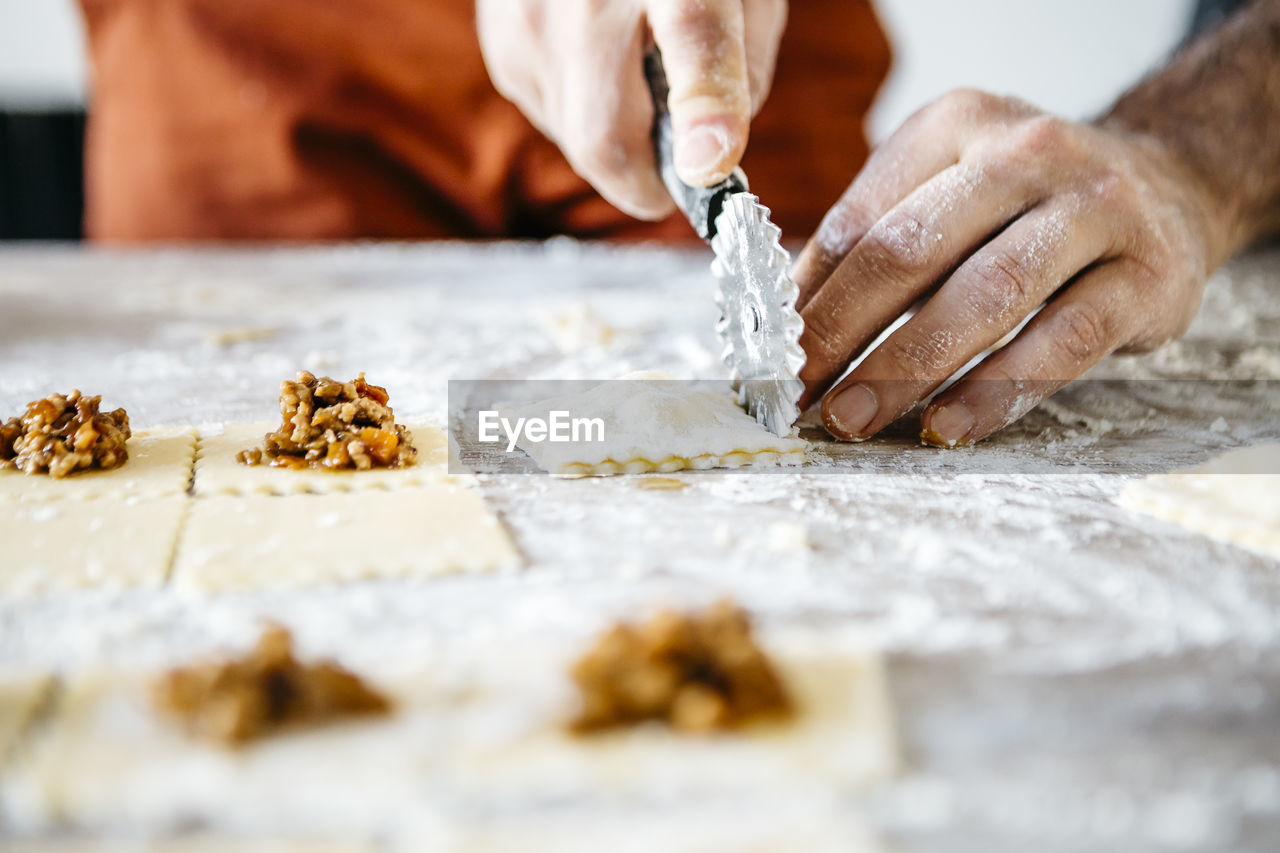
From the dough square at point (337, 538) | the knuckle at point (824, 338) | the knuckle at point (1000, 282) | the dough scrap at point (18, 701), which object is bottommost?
the dough scrap at point (18, 701)

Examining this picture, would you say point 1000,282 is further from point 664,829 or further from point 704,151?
point 664,829

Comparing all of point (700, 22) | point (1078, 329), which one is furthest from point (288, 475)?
point (1078, 329)

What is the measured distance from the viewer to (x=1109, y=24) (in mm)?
4848

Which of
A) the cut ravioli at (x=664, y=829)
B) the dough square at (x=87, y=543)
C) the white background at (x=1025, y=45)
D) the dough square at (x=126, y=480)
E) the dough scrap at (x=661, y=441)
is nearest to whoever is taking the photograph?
the cut ravioli at (x=664, y=829)

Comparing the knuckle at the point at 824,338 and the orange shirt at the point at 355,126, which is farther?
the orange shirt at the point at 355,126

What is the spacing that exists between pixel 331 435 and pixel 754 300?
568 millimetres

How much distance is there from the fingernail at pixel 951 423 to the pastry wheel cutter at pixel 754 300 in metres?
0.19

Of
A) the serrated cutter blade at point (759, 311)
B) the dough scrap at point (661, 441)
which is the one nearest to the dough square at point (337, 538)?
the dough scrap at point (661, 441)

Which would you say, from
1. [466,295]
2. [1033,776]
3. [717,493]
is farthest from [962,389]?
[466,295]

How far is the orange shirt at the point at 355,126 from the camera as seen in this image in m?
2.76

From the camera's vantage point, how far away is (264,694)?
680mm

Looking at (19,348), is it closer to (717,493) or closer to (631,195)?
(631,195)

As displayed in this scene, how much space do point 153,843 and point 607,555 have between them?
48cm

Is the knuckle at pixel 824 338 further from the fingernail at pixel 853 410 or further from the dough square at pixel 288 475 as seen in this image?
the dough square at pixel 288 475
